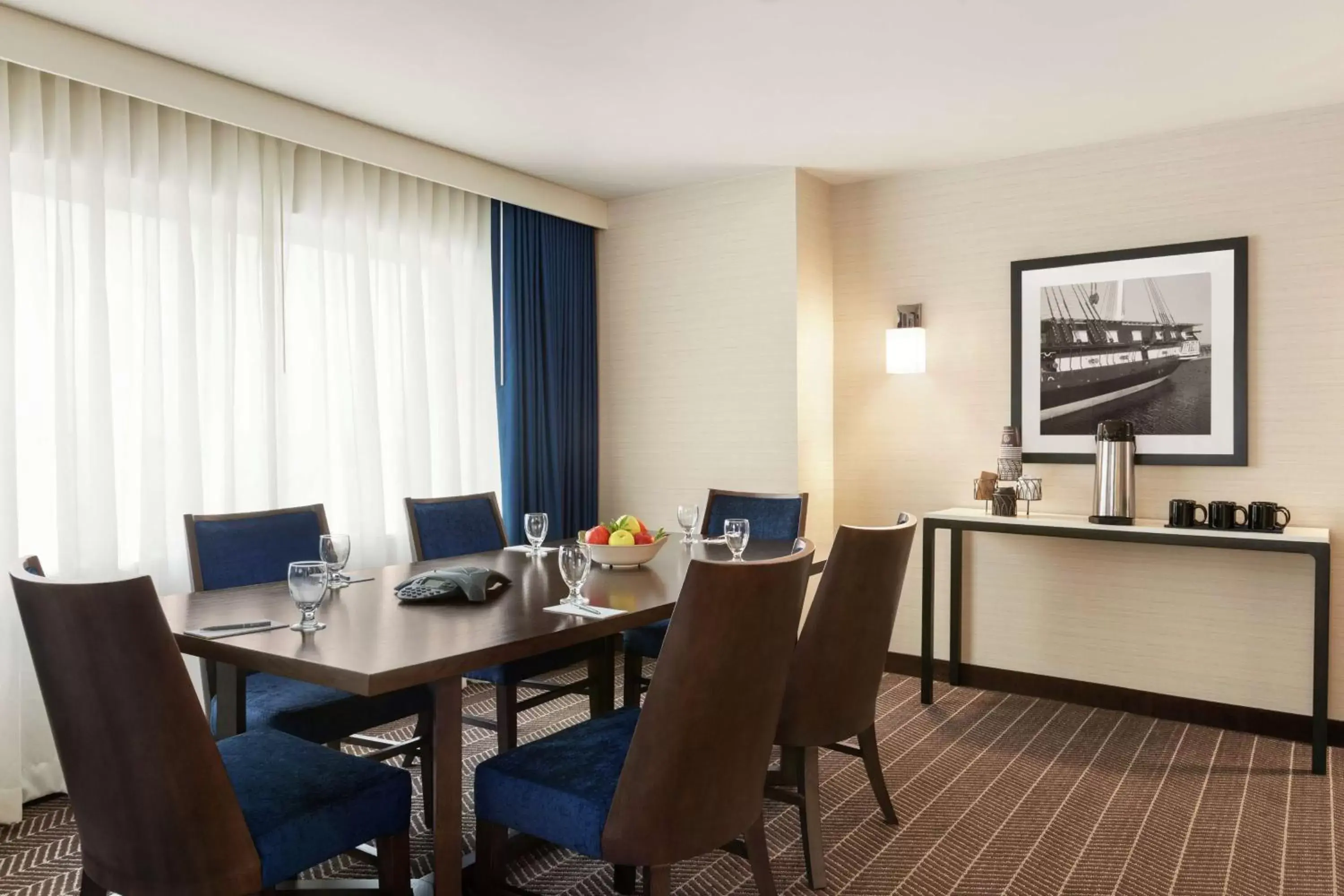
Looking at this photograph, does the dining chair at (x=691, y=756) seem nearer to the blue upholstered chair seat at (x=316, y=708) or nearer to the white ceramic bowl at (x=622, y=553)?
the blue upholstered chair seat at (x=316, y=708)

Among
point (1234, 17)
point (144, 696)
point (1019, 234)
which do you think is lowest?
point (144, 696)

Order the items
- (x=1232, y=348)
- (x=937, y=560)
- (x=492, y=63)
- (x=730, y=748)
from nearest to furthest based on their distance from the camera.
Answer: (x=730, y=748)
(x=492, y=63)
(x=1232, y=348)
(x=937, y=560)

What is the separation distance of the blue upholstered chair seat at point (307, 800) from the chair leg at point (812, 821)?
105cm

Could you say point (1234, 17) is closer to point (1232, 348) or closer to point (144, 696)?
point (1232, 348)

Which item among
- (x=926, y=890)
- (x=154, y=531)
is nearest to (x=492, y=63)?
(x=154, y=531)

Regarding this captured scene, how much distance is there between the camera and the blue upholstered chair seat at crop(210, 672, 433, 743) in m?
2.41

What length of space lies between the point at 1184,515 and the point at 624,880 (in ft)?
8.57

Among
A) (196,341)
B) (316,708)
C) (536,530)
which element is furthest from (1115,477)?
(196,341)

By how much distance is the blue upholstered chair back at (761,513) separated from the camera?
359cm

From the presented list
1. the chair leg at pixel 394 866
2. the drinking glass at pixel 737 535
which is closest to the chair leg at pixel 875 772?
the drinking glass at pixel 737 535

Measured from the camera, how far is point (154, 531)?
3.35m

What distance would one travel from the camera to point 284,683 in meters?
2.62

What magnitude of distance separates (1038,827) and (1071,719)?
4.11ft

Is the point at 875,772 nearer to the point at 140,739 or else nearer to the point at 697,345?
the point at 140,739
